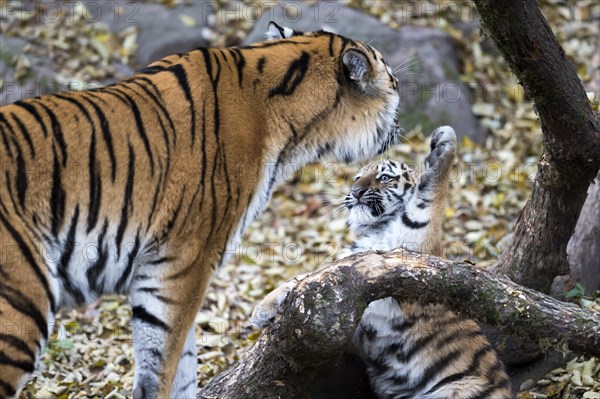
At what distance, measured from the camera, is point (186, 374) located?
4312mm

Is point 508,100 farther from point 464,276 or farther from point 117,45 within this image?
point 464,276

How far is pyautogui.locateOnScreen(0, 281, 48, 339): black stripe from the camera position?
3521mm

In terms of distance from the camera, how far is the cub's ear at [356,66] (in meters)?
4.30

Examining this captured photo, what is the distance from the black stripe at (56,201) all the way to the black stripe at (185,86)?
0.63 meters

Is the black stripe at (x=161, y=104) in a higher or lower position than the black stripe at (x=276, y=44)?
lower

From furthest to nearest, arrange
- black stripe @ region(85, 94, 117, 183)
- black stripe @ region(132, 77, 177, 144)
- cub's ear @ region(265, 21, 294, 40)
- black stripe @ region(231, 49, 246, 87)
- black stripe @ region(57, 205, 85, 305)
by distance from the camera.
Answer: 1. cub's ear @ region(265, 21, 294, 40)
2. black stripe @ region(231, 49, 246, 87)
3. black stripe @ region(132, 77, 177, 144)
4. black stripe @ region(85, 94, 117, 183)
5. black stripe @ region(57, 205, 85, 305)

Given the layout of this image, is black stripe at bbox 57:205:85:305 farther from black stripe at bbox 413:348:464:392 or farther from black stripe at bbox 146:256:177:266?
black stripe at bbox 413:348:464:392

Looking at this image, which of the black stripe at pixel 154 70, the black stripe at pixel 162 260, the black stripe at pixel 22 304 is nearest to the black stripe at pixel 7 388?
the black stripe at pixel 22 304

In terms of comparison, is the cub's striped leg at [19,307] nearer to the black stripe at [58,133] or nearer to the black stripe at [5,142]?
the black stripe at [5,142]

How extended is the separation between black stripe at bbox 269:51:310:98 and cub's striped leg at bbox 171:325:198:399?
1.23m

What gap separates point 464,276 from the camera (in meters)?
3.88

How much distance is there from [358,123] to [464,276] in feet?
3.37

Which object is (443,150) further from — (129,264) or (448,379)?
(129,264)

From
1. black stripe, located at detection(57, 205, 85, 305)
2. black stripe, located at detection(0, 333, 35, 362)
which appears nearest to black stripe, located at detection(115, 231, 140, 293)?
black stripe, located at detection(57, 205, 85, 305)
